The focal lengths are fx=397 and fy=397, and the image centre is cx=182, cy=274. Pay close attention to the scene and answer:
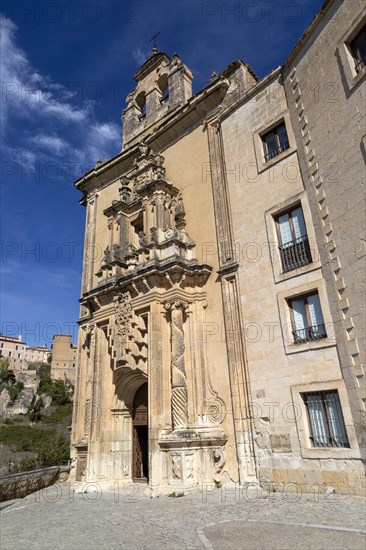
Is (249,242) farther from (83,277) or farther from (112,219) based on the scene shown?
(83,277)

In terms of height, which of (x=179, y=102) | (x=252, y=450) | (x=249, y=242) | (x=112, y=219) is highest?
(x=179, y=102)

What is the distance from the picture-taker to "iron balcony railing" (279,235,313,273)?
10266mm

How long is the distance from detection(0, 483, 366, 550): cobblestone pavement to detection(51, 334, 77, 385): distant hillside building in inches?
3218

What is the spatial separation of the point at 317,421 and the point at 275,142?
8.07 m

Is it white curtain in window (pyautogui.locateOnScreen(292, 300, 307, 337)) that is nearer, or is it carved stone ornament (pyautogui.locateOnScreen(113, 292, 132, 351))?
white curtain in window (pyautogui.locateOnScreen(292, 300, 307, 337))

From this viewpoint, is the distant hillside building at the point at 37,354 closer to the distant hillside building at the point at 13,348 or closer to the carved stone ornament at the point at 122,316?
the distant hillside building at the point at 13,348

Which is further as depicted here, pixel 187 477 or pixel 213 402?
pixel 213 402

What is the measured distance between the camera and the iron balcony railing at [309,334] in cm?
940

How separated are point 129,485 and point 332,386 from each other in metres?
7.27

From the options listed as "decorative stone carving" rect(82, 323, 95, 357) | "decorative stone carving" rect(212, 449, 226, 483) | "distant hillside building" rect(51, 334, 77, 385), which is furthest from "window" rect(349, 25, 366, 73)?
"distant hillside building" rect(51, 334, 77, 385)

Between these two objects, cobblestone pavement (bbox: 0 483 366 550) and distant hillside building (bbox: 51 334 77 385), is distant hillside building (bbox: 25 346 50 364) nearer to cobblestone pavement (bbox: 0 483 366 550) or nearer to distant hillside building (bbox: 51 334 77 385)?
distant hillside building (bbox: 51 334 77 385)

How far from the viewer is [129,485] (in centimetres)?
1224

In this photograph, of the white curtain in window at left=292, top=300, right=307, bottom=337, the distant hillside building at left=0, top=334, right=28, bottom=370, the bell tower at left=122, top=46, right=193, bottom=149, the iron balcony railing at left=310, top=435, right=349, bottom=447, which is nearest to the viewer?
the iron balcony railing at left=310, top=435, right=349, bottom=447

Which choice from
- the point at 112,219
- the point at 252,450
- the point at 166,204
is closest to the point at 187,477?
the point at 252,450
